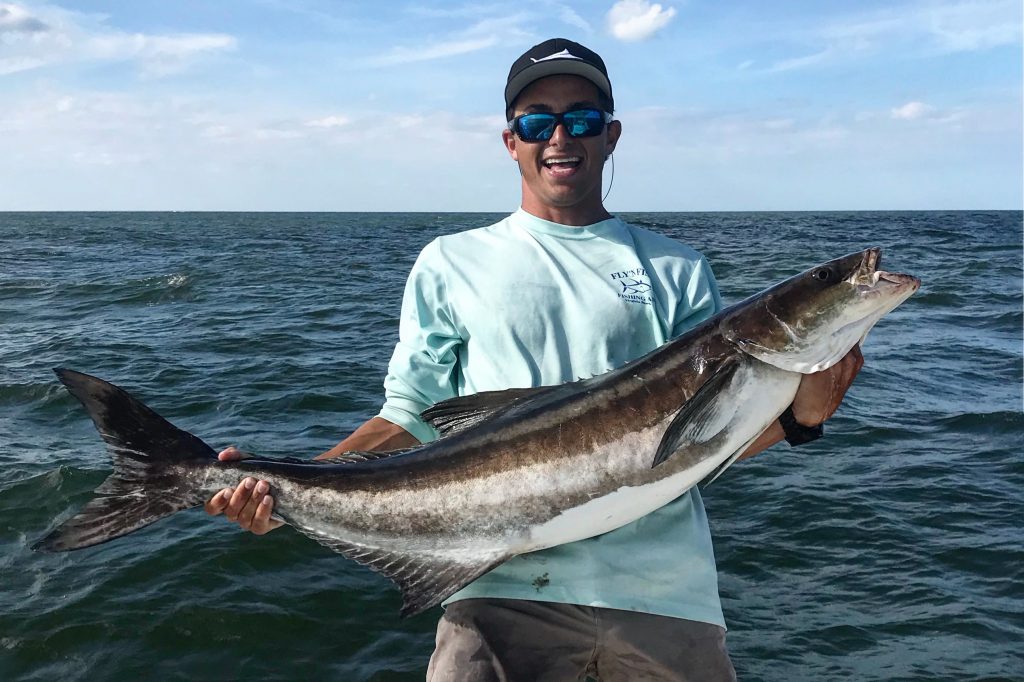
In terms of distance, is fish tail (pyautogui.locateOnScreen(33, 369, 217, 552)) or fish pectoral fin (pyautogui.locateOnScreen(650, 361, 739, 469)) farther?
fish tail (pyautogui.locateOnScreen(33, 369, 217, 552))

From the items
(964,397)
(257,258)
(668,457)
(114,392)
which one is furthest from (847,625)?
(257,258)

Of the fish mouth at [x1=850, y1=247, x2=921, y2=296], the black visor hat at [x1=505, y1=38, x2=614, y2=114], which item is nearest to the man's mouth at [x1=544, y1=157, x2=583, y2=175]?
the black visor hat at [x1=505, y1=38, x2=614, y2=114]

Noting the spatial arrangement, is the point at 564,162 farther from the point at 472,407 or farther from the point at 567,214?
the point at 472,407

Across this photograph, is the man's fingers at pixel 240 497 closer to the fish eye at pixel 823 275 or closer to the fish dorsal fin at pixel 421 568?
the fish dorsal fin at pixel 421 568

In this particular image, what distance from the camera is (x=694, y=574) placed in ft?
11.0

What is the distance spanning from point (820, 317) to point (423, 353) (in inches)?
64.8

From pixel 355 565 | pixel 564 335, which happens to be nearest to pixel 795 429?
pixel 564 335

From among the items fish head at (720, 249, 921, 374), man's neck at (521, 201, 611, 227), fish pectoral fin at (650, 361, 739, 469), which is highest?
man's neck at (521, 201, 611, 227)

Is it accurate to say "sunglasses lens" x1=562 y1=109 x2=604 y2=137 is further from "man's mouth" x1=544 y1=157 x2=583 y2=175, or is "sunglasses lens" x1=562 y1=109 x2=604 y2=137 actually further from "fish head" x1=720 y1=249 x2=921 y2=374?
"fish head" x1=720 y1=249 x2=921 y2=374

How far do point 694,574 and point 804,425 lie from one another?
730 mm

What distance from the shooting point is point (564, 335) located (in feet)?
11.9

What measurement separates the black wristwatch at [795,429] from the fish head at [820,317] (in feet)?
0.85

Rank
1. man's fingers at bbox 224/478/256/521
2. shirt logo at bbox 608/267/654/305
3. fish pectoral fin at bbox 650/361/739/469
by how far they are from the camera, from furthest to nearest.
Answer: shirt logo at bbox 608/267/654/305
man's fingers at bbox 224/478/256/521
fish pectoral fin at bbox 650/361/739/469

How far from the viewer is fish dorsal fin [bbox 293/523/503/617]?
10.5 ft
